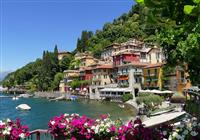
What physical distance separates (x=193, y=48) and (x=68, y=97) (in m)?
94.3

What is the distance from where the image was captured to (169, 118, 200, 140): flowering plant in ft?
23.0

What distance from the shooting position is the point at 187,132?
7062 millimetres

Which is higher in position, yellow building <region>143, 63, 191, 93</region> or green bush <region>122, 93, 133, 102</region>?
yellow building <region>143, 63, 191, 93</region>

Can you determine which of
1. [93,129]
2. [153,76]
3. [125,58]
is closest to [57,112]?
[153,76]

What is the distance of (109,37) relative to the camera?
411ft

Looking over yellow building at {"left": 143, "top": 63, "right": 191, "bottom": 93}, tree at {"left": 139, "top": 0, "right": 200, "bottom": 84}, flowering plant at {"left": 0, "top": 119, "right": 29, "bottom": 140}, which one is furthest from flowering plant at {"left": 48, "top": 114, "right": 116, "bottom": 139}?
yellow building at {"left": 143, "top": 63, "right": 191, "bottom": 93}

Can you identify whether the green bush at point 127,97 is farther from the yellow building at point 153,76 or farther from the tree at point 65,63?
the tree at point 65,63


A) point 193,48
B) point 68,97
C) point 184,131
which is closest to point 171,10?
Answer: point 193,48

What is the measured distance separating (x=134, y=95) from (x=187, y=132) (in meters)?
69.4

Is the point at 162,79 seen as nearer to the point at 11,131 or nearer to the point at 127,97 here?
the point at 127,97

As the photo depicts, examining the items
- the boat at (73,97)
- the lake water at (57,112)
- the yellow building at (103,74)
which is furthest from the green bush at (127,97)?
the boat at (73,97)

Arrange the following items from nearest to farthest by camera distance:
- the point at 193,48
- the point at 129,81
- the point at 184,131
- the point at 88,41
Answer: the point at 193,48 → the point at 184,131 → the point at 129,81 → the point at 88,41

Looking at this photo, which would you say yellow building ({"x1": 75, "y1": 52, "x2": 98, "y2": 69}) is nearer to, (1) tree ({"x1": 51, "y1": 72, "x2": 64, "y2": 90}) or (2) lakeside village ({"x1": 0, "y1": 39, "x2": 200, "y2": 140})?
(2) lakeside village ({"x1": 0, "y1": 39, "x2": 200, "y2": 140})

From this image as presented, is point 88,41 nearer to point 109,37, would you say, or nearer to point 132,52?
point 109,37
